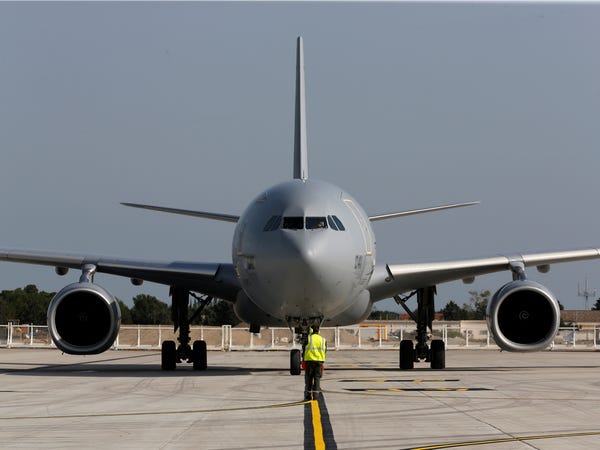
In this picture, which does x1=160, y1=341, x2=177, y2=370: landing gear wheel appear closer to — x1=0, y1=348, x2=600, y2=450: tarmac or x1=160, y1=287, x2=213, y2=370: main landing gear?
x1=160, y1=287, x2=213, y2=370: main landing gear

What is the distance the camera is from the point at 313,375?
613 inches

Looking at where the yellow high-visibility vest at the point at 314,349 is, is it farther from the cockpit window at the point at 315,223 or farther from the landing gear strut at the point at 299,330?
the cockpit window at the point at 315,223

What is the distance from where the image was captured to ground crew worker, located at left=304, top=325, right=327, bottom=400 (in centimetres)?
1548

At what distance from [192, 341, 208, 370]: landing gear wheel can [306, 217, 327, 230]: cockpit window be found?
607cm

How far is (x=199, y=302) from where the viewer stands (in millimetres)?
24672

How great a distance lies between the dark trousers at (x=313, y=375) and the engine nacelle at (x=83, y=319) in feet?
21.1

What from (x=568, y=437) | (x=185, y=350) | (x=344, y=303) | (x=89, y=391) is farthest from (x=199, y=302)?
(x=568, y=437)

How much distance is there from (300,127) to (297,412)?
13763 mm

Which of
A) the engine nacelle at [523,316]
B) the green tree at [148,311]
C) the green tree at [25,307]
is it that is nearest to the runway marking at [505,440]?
the engine nacelle at [523,316]

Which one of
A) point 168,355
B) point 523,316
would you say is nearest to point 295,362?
point 168,355

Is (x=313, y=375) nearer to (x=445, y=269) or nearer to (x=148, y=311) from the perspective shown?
(x=445, y=269)

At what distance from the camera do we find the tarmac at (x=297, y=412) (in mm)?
9930

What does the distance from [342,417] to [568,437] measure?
2908 mm

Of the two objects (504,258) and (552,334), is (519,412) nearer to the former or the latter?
(552,334)
